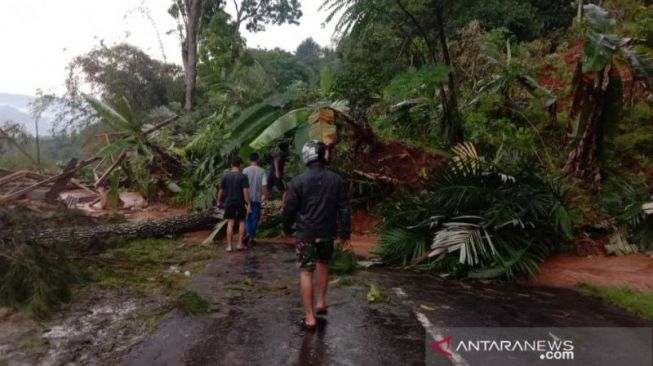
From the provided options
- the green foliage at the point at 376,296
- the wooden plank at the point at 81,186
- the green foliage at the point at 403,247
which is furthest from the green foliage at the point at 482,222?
the wooden plank at the point at 81,186

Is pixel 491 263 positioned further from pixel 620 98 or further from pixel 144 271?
pixel 144 271

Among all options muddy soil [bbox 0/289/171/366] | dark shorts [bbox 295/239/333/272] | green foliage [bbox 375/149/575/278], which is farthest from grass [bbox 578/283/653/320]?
muddy soil [bbox 0/289/171/366]

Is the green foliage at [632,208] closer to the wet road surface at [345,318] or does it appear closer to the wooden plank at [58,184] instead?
the wet road surface at [345,318]

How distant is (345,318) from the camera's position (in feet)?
18.7

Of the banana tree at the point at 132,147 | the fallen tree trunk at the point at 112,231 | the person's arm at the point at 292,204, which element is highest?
the banana tree at the point at 132,147

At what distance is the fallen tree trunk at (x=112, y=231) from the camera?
7987 mm

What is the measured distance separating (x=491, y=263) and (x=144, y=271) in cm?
511

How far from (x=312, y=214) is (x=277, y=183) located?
22.2 feet

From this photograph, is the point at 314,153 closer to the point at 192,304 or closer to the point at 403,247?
the point at 192,304

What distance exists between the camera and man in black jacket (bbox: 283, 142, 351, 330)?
17.6 ft

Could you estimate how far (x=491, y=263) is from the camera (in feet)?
25.6

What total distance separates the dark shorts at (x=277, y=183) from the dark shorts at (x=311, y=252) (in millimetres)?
6650

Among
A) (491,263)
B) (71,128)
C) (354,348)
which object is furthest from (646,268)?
(71,128)

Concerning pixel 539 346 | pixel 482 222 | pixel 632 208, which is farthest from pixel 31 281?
pixel 632 208
